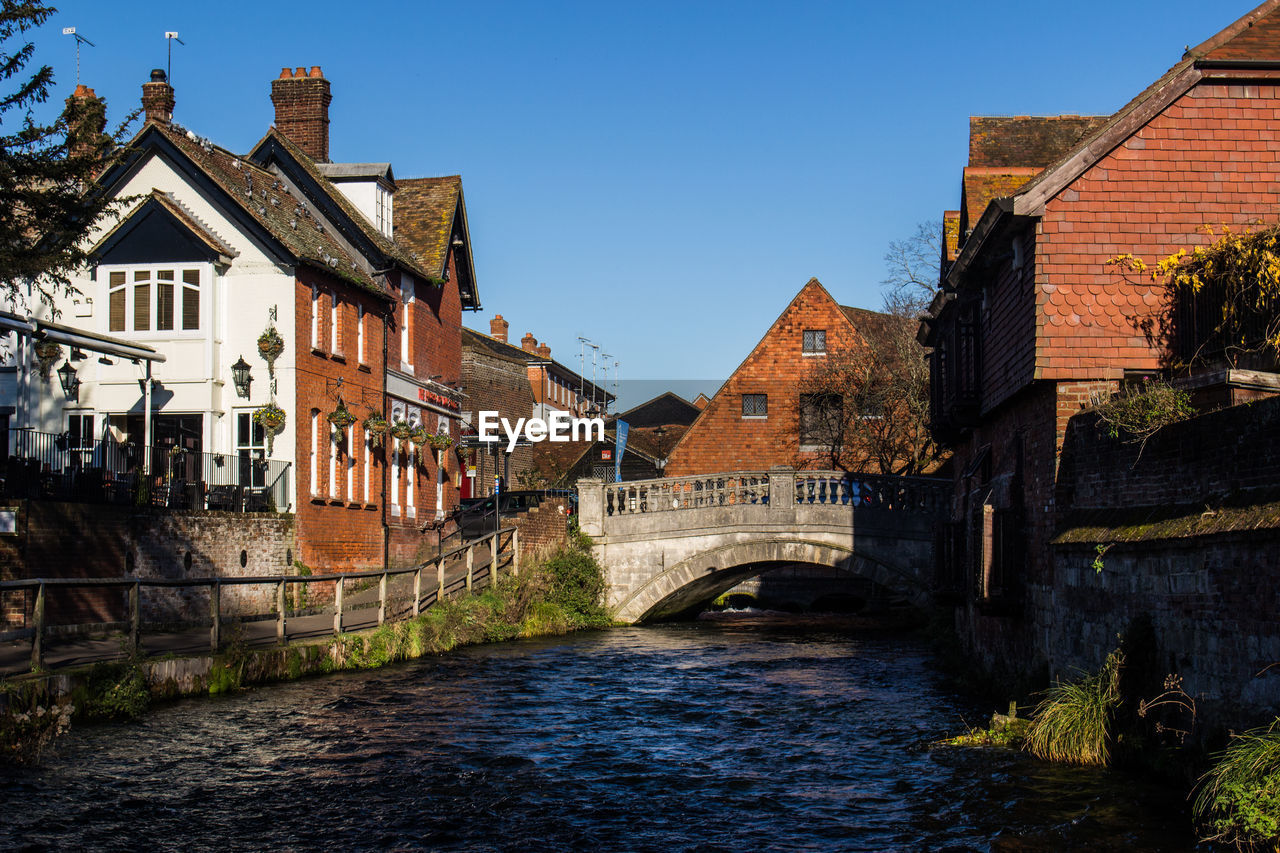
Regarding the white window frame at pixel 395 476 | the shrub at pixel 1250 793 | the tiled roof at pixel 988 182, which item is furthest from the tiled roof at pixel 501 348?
the shrub at pixel 1250 793

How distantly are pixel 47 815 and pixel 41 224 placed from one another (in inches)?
401

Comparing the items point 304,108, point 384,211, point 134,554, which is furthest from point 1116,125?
point 304,108

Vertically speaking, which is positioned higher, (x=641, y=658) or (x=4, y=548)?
(x=4, y=548)

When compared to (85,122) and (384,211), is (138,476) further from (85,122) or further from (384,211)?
(384,211)

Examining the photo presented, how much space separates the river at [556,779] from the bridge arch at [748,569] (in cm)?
901

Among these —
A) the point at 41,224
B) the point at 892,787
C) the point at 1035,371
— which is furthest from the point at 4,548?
the point at 1035,371

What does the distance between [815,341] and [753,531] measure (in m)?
11.8

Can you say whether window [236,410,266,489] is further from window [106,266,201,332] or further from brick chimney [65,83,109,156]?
brick chimney [65,83,109,156]

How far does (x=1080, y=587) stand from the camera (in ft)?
41.9

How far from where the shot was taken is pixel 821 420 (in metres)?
38.2

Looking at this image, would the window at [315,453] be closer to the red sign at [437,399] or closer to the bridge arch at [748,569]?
the red sign at [437,399]

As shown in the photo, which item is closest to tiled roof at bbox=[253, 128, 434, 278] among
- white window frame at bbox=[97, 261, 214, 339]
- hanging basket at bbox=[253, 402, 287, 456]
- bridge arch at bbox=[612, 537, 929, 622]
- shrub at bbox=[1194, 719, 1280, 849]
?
white window frame at bbox=[97, 261, 214, 339]

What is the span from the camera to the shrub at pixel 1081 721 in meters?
11.3

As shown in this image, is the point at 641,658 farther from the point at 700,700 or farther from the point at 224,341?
the point at 224,341
